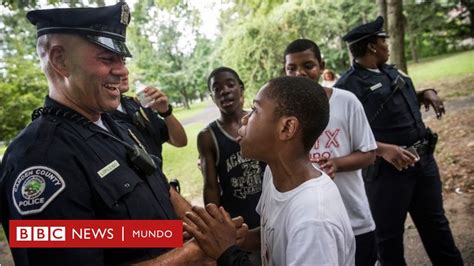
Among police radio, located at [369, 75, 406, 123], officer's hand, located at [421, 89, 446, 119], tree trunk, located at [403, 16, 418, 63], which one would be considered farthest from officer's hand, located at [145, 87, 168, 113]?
tree trunk, located at [403, 16, 418, 63]

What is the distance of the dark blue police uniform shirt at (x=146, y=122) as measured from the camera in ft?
9.56

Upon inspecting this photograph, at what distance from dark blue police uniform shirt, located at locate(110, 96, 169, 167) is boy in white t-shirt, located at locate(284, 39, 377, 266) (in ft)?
4.42

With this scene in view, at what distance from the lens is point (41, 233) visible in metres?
1.24

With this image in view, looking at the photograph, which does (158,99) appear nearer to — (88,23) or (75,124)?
(88,23)

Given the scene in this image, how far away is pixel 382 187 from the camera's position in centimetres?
323

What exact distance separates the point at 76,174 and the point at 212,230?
606mm

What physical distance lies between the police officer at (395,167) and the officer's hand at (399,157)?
121 millimetres

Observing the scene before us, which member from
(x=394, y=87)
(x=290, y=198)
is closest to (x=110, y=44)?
(x=290, y=198)

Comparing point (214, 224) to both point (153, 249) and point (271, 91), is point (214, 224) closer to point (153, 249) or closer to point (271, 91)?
point (153, 249)

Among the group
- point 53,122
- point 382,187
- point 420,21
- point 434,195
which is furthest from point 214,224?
point 420,21

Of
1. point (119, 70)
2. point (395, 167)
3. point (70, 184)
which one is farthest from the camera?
point (395, 167)

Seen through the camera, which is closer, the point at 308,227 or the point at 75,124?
the point at 308,227

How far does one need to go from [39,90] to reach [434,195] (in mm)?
8045

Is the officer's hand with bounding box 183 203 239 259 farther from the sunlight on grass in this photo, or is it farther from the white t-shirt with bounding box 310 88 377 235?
the sunlight on grass
